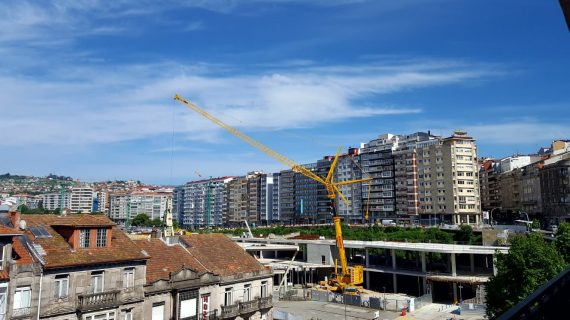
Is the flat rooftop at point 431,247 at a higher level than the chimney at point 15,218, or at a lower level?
lower

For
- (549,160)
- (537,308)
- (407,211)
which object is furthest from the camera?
(407,211)

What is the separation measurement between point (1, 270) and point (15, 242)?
7.16ft

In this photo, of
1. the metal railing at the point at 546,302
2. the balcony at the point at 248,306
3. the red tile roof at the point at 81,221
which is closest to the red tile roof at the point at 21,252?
the red tile roof at the point at 81,221

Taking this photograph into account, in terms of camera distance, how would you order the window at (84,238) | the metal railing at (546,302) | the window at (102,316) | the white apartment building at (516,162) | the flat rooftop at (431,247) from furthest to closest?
the white apartment building at (516,162), the flat rooftop at (431,247), the window at (84,238), the window at (102,316), the metal railing at (546,302)

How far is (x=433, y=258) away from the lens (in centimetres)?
9356

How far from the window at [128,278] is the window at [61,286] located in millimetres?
3590

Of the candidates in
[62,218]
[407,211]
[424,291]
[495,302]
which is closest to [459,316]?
[495,302]

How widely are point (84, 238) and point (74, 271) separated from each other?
234 cm

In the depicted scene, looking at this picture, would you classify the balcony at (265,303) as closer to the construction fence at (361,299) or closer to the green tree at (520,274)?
the green tree at (520,274)

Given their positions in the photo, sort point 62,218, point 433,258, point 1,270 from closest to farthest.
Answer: point 1,270 → point 62,218 → point 433,258

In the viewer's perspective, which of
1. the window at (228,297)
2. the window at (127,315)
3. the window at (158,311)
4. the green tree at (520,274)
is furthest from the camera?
the window at (228,297)

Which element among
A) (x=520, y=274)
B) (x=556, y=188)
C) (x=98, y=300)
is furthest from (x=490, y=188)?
(x=98, y=300)

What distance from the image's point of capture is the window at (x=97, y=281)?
26905 mm

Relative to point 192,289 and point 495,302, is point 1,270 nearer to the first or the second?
point 192,289
